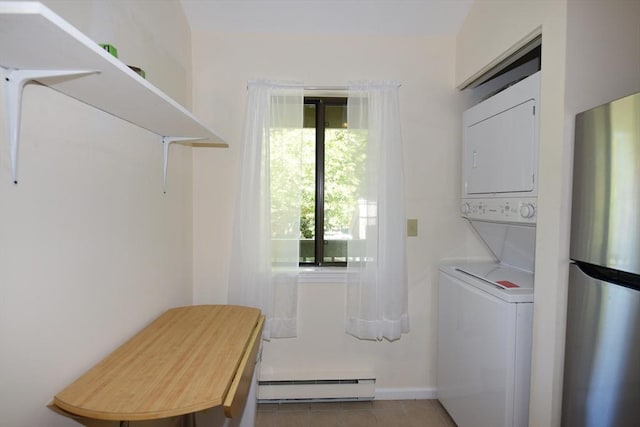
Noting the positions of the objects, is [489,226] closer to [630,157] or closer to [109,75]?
[630,157]

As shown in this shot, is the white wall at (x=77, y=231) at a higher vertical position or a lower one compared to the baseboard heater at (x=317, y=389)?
Result: higher

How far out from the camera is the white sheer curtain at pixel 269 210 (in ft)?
6.86

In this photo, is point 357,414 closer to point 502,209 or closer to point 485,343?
point 485,343

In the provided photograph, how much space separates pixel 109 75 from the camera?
2.82 ft

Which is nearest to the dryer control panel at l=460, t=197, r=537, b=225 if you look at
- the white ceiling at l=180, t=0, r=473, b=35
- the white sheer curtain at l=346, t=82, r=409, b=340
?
the white sheer curtain at l=346, t=82, r=409, b=340

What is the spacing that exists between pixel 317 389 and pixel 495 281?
137 centimetres

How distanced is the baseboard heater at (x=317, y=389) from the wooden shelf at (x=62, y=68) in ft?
6.05

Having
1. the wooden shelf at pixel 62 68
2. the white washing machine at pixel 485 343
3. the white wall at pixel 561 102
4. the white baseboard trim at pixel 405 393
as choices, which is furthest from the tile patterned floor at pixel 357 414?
the wooden shelf at pixel 62 68

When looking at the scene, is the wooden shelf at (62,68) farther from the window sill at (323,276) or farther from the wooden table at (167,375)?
the window sill at (323,276)

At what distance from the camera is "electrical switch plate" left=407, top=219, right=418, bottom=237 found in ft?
7.49

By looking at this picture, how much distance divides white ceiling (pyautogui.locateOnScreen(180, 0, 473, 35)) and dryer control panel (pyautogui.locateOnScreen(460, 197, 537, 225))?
1.25 metres

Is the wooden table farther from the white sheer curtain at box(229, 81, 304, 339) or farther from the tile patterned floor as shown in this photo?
the tile patterned floor

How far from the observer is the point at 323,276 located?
88.4 inches

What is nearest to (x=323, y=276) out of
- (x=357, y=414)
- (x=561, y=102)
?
(x=357, y=414)
